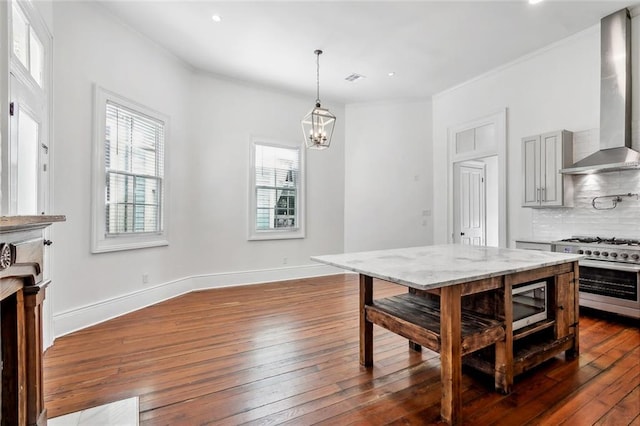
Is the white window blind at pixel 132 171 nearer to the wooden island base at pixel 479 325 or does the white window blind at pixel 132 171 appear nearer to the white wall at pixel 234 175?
the white wall at pixel 234 175

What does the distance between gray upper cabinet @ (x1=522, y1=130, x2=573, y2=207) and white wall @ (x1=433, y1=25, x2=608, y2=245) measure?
301 mm

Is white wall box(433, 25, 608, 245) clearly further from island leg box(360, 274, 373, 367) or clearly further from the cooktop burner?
island leg box(360, 274, 373, 367)

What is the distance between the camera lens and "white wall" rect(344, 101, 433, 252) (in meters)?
6.18

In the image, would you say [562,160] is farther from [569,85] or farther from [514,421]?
[514,421]

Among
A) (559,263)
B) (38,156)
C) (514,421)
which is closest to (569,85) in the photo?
(559,263)

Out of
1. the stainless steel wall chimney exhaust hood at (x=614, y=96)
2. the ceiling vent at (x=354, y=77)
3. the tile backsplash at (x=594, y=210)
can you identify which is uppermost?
the ceiling vent at (x=354, y=77)

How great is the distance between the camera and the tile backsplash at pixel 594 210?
11.9ft

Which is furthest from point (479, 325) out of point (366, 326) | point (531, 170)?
point (531, 170)

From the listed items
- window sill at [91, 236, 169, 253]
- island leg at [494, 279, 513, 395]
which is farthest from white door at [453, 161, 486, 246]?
window sill at [91, 236, 169, 253]

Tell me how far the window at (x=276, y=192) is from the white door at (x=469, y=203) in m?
2.91

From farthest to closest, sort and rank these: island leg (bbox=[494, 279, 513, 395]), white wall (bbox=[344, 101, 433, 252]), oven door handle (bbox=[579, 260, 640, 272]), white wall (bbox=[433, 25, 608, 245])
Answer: white wall (bbox=[344, 101, 433, 252]), white wall (bbox=[433, 25, 608, 245]), oven door handle (bbox=[579, 260, 640, 272]), island leg (bbox=[494, 279, 513, 395])

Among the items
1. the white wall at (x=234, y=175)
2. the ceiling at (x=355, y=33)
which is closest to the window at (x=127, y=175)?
the white wall at (x=234, y=175)

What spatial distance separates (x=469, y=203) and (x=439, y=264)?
4614mm

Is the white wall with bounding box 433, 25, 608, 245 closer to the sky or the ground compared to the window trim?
closer to the sky
